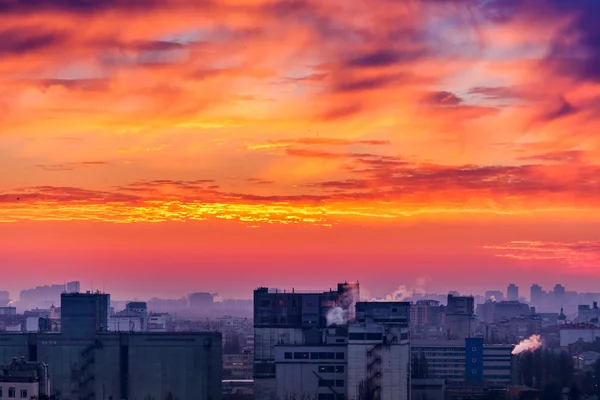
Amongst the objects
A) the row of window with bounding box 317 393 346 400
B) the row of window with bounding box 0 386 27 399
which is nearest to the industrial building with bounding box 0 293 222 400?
the row of window with bounding box 317 393 346 400

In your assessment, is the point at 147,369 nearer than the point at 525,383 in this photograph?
Yes

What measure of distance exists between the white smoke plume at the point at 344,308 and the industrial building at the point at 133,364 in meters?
31.0

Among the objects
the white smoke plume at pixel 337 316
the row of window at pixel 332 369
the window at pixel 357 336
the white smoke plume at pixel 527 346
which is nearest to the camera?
the window at pixel 357 336

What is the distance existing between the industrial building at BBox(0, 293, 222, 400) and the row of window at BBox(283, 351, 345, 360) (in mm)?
4956

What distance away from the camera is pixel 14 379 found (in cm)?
4897

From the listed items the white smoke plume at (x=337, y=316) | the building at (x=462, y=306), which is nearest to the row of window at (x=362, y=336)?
the white smoke plume at (x=337, y=316)

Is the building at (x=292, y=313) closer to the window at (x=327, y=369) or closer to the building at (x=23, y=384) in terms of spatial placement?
the window at (x=327, y=369)

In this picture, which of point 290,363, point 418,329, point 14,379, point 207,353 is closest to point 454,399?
point 290,363

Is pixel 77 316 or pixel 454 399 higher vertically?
pixel 77 316

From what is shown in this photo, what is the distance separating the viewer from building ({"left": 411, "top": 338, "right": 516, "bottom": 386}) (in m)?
119

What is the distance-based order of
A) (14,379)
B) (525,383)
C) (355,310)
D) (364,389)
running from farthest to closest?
(525,383) → (355,310) → (364,389) → (14,379)

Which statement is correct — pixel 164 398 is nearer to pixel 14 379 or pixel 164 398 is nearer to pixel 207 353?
pixel 207 353

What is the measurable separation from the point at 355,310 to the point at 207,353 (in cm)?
3563

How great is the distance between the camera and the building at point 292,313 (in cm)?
10112
